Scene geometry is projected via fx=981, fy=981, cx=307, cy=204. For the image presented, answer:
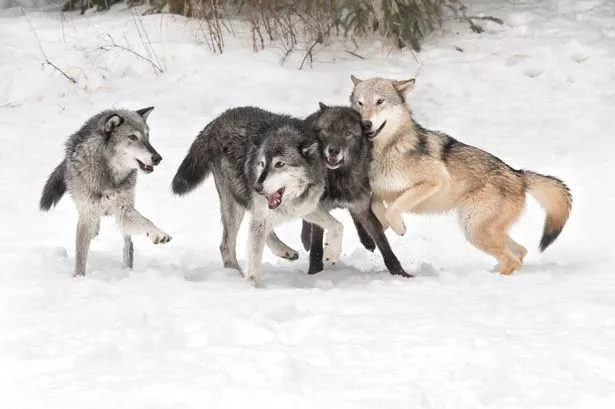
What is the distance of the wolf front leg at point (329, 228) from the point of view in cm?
716

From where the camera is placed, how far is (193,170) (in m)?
7.75

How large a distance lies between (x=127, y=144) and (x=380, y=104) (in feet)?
6.24

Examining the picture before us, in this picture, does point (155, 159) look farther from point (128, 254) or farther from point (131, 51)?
point (131, 51)

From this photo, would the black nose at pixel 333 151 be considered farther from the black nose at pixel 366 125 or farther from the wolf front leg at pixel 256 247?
the wolf front leg at pixel 256 247

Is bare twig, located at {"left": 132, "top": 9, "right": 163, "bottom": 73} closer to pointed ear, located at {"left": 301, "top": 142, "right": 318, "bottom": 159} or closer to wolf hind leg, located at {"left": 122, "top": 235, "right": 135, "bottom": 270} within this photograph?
wolf hind leg, located at {"left": 122, "top": 235, "right": 135, "bottom": 270}

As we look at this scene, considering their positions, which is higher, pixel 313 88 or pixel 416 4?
pixel 416 4

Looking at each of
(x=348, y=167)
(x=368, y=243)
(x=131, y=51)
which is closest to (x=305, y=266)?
(x=368, y=243)

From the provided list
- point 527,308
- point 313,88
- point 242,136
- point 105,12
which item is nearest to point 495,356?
point 527,308

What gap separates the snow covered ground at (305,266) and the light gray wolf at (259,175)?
1.07 ft

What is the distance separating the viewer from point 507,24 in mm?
12562

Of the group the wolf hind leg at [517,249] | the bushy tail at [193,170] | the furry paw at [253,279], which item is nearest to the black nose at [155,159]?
the bushy tail at [193,170]

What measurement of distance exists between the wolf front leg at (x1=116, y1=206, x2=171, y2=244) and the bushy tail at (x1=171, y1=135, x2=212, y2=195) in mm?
602

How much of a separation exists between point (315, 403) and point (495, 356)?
3.55 feet

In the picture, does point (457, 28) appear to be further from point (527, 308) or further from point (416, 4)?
point (527, 308)
